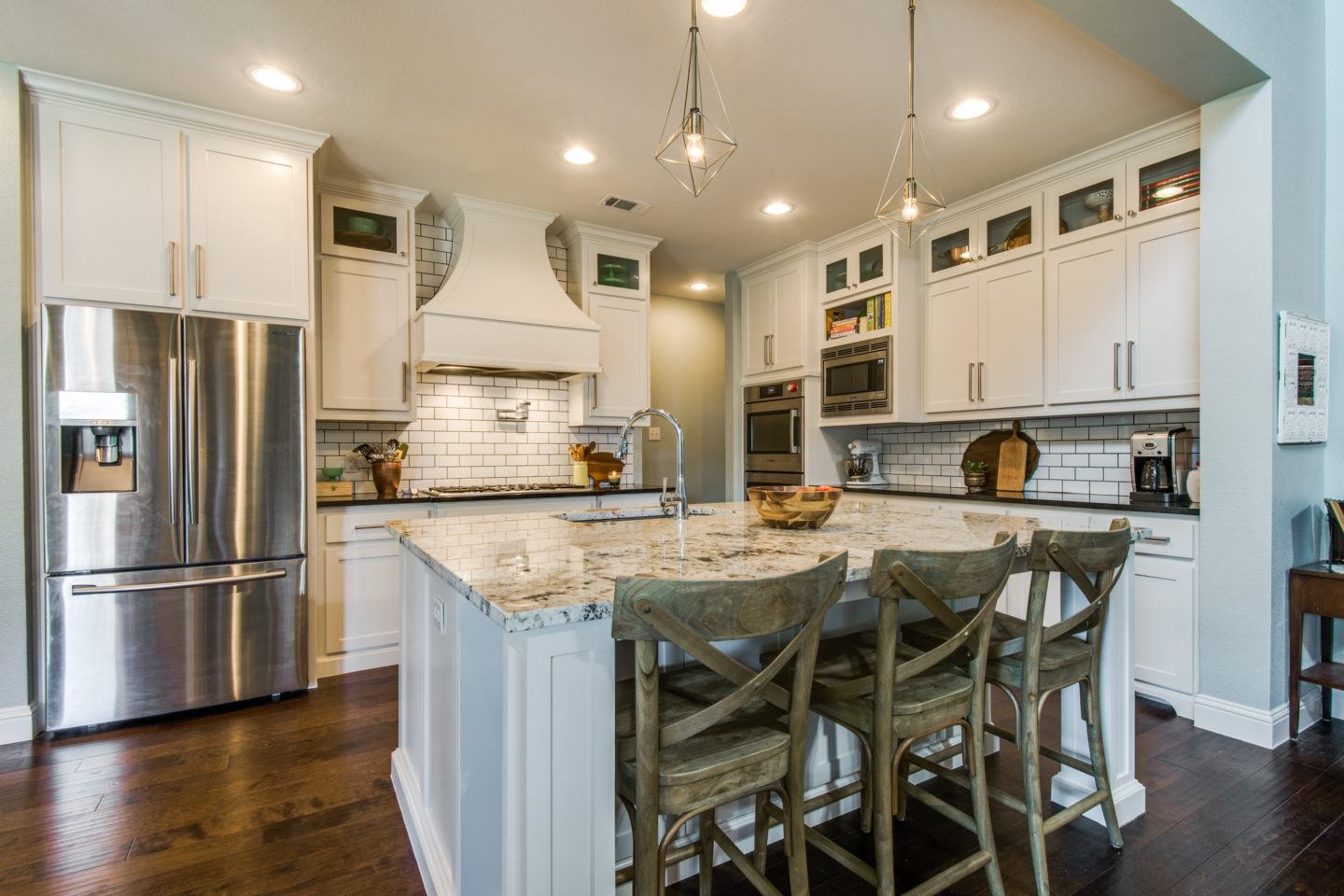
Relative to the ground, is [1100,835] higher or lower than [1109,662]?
lower

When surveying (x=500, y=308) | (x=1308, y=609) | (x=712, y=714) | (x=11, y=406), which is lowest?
(x=1308, y=609)

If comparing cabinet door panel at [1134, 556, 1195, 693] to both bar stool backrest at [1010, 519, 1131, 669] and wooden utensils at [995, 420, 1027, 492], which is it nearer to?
wooden utensils at [995, 420, 1027, 492]

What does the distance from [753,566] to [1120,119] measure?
293 cm

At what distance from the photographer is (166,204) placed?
2.75 m

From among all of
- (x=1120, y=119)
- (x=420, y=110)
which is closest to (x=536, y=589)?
(x=420, y=110)

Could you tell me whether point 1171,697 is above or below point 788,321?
below

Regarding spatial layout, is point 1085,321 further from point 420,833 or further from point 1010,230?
point 420,833

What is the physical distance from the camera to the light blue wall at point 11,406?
7.99 feet

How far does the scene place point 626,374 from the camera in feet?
14.4

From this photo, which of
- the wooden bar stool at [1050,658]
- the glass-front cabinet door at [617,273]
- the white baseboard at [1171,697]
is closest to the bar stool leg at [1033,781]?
the wooden bar stool at [1050,658]

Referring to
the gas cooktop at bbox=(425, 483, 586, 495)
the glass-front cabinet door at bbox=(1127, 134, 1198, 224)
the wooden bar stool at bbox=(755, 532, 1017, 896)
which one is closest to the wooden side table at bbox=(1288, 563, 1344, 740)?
the glass-front cabinet door at bbox=(1127, 134, 1198, 224)

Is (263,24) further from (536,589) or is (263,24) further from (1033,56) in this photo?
(1033,56)

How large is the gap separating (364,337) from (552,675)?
3.08 metres

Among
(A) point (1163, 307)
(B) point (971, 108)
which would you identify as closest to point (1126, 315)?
(A) point (1163, 307)
